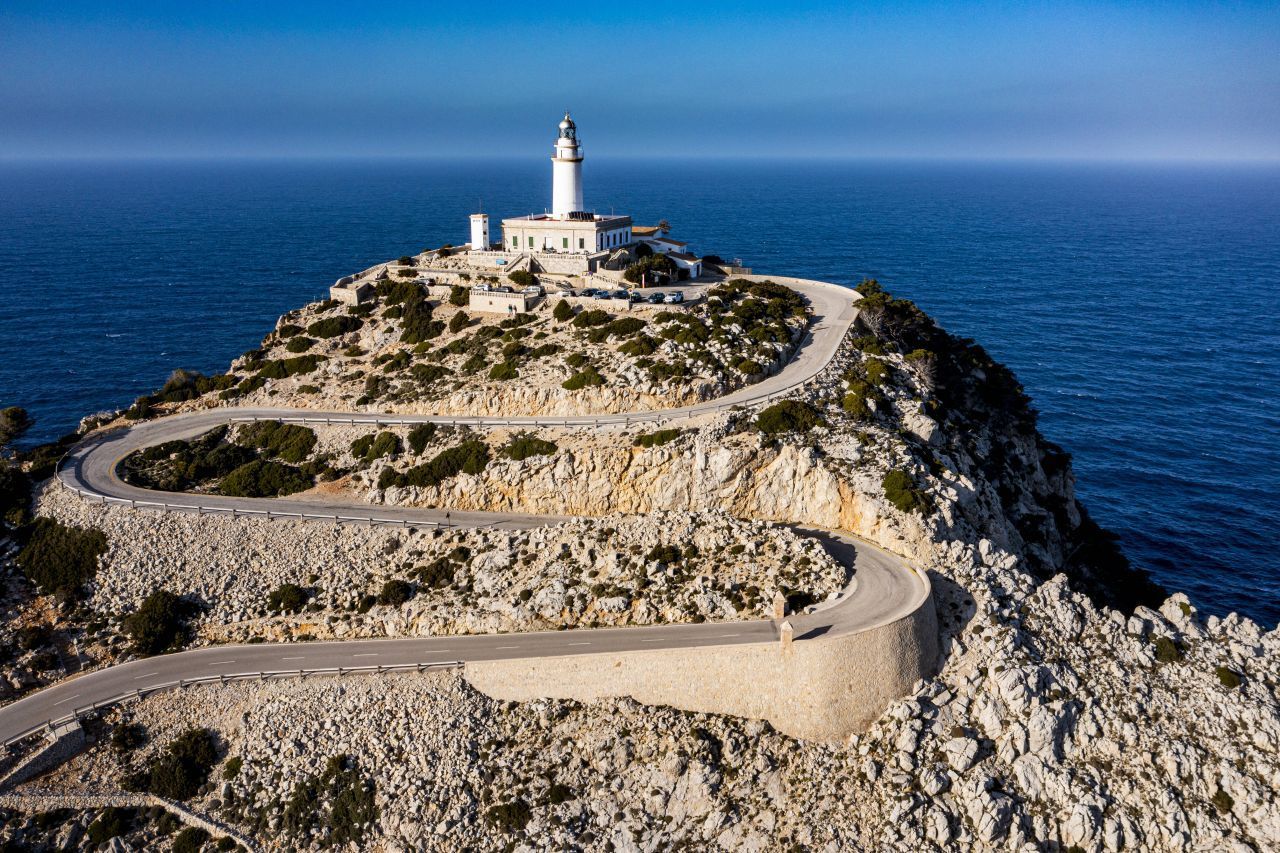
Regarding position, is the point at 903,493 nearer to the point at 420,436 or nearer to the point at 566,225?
the point at 420,436

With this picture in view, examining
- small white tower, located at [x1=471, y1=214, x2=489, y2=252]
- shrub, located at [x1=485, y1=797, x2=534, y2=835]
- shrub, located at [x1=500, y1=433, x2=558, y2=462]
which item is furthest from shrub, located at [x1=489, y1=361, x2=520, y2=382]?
shrub, located at [x1=485, y1=797, x2=534, y2=835]

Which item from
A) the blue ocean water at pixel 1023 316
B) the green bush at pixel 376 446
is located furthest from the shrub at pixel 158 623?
the blue ocean water at pixel 1023 316

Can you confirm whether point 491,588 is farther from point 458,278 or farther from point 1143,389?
point 1143,389

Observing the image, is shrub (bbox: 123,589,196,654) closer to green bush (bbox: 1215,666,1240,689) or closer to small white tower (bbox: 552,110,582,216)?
small white tower (bbox: 552,110,582,216)

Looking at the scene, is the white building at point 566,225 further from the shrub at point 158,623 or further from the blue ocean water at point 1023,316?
the shrub at point 158,623

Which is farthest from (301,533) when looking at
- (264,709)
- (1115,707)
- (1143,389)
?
(1143,389)

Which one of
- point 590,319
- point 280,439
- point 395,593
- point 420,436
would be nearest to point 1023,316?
point 590,319
